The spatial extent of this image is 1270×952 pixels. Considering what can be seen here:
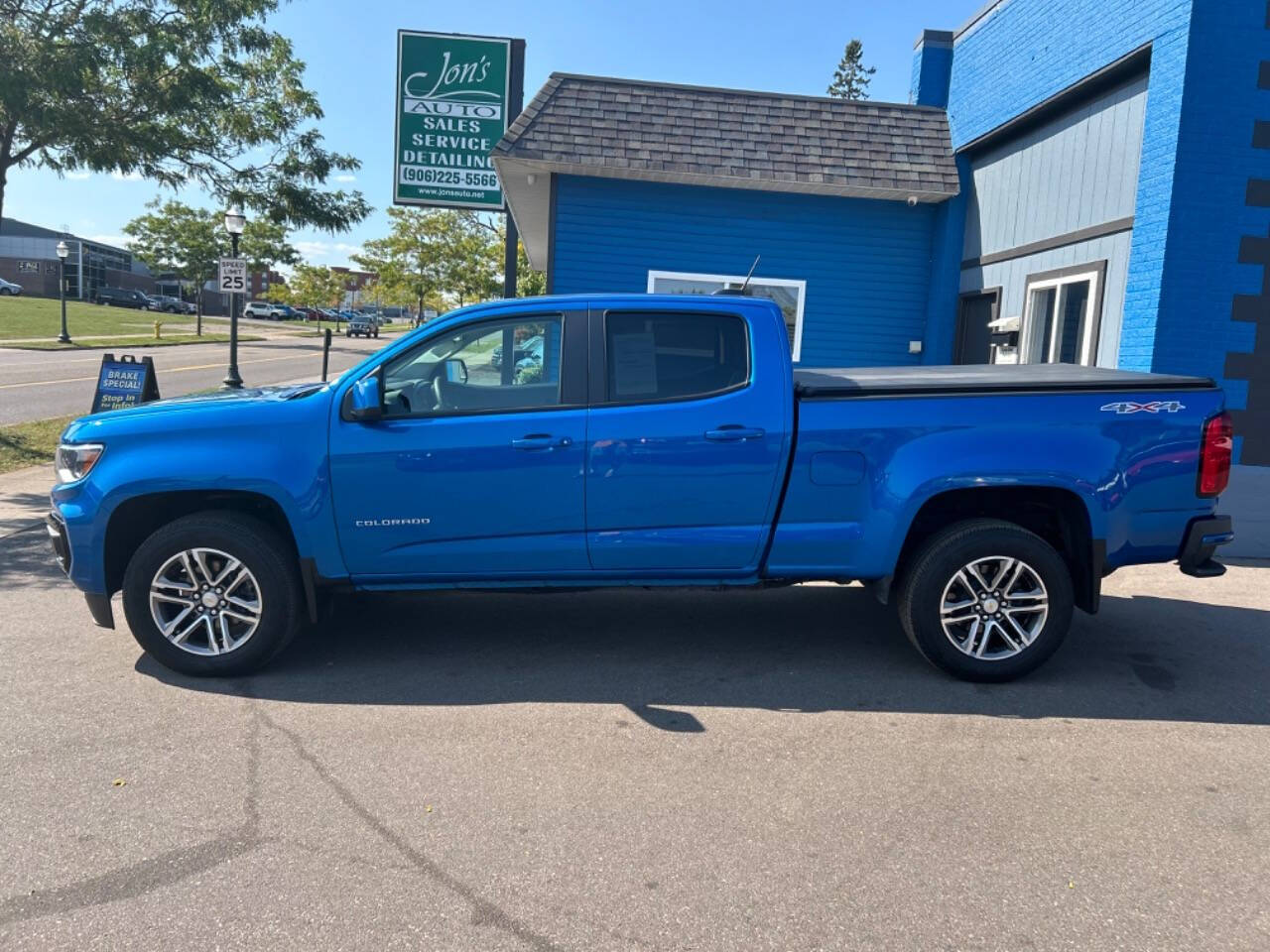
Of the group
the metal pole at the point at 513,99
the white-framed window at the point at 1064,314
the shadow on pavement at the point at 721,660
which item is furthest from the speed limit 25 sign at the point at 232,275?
the white-framed window at the point at 1064,314

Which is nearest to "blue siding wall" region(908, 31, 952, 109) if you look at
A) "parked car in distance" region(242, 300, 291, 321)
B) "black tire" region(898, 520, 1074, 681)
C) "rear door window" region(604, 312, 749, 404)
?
"rear door window" region(604, 312, 749, 404)

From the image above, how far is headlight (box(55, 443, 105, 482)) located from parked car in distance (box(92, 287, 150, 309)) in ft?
261

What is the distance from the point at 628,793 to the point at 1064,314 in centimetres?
833

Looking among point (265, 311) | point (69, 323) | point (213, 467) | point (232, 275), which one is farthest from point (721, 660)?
point (265, 311)

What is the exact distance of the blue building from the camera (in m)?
8.18

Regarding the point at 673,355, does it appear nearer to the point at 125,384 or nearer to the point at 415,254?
the point at 125,384

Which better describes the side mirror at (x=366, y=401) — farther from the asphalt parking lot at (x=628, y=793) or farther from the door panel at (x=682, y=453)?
the asphalt parking lot at (x=628, y=793)

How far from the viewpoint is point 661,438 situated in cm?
472

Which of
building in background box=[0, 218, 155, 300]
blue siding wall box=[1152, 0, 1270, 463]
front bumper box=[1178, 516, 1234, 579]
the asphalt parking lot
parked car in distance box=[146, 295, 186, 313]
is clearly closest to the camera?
the asphalt parking lot

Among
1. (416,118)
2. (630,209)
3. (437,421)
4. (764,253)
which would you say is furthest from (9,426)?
(437,421)

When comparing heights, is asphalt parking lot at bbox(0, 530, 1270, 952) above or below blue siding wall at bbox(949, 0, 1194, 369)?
below

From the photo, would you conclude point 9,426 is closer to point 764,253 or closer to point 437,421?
point 764,253

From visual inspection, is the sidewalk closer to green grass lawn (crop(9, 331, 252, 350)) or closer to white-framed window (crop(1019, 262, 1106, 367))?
white-framed window (crop(1019, 262, 1106, 367))

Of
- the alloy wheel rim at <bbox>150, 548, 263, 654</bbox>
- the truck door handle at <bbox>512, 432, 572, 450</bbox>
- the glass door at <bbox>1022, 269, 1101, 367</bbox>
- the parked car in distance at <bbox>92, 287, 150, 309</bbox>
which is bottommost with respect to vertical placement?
the alloy wheel rim at <bbox>150, 548, 263, 654</bbox>
